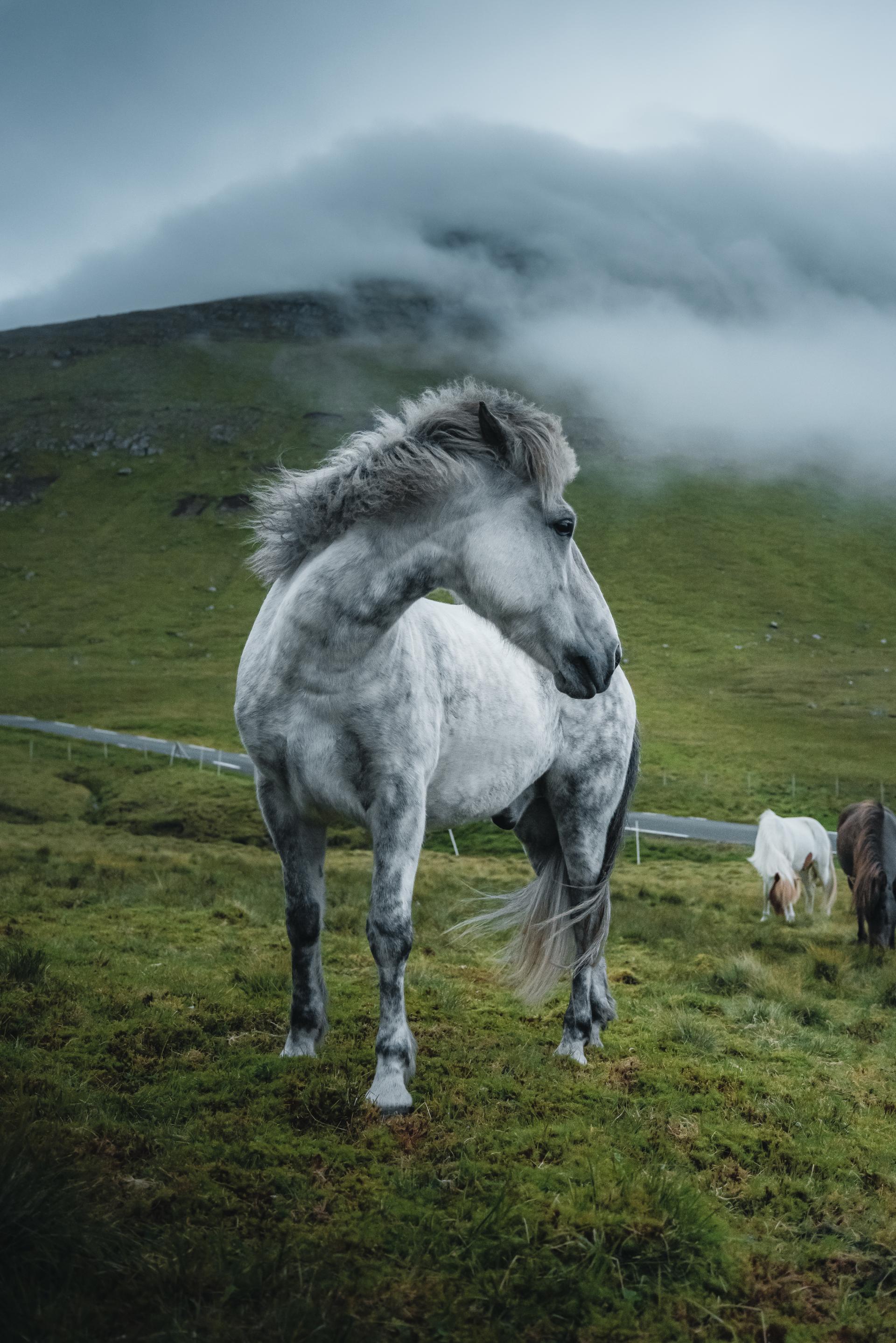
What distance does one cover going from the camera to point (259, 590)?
4001 inches

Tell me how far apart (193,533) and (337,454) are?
109m

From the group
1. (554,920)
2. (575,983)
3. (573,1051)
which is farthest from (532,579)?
(573,1051)

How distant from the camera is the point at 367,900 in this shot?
13836 millimetres

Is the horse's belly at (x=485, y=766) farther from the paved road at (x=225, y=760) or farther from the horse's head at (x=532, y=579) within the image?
the paved road at (x=225, y=760)

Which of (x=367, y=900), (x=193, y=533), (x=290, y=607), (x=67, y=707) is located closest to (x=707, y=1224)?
(x=290, y=607)

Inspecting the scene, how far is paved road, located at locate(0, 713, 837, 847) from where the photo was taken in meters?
29.5

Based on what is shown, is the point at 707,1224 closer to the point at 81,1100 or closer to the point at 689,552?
the point at 81,1100

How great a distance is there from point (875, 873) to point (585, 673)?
9.97m

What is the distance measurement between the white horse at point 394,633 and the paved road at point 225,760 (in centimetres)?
1627

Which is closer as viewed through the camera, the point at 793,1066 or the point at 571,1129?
the point at 571,1129

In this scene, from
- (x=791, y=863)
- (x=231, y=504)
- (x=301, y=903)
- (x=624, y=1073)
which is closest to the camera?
(x=301, y=903)

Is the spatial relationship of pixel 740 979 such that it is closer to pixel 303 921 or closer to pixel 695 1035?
pixel 695 1035

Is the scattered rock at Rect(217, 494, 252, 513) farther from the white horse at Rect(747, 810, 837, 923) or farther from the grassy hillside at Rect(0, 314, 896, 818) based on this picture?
the white horse at Rect(747, 810, 837, 923)

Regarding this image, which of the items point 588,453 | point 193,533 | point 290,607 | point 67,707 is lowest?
point 67,707
